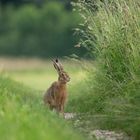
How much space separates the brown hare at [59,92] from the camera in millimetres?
13078

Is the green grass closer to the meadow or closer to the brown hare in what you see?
the meadow

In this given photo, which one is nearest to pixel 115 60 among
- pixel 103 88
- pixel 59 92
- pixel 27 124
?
pixel 103 88

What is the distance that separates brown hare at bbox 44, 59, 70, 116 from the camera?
13078mm

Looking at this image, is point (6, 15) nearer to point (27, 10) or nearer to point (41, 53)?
point (27, 10)

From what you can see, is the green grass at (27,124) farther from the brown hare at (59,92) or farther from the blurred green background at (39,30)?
the blurred green background at (39,30)

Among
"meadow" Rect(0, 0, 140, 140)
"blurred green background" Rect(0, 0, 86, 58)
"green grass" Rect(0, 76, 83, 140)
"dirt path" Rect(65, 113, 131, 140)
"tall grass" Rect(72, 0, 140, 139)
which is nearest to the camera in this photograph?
"green grass" Rect(0, 76, 83, 140)

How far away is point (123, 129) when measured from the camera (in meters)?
11.8

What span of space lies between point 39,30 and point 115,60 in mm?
35075

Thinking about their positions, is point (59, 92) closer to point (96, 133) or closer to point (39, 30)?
point (96, 133)

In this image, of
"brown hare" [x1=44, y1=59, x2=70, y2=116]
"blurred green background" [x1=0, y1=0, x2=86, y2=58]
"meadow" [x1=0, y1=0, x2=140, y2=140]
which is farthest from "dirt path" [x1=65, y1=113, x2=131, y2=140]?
"blurred green background" [x1=0, y1=0, x2=86, y2=58]

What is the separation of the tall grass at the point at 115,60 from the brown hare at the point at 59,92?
652mm

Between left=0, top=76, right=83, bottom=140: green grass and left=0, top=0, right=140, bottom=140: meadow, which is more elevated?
left=0, top=0, right=140, bottom=140: meadow

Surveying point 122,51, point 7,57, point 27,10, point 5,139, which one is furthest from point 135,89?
point 27,10

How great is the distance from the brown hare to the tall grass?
65cm
